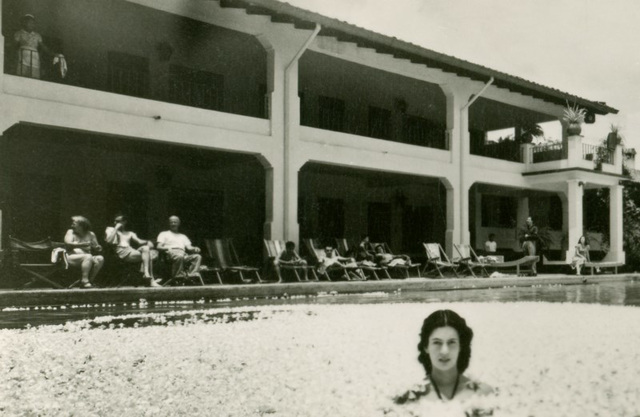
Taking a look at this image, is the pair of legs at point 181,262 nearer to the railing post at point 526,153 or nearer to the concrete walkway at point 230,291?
the concrete walkway at point 230,291

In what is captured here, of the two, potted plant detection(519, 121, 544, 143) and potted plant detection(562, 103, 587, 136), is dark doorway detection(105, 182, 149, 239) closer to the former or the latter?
potted plant detection(519, 121, 544, 143)

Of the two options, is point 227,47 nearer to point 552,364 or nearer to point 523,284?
point 523,284

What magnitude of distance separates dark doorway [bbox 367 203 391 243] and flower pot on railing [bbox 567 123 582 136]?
5.02m

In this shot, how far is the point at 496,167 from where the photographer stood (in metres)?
17.3

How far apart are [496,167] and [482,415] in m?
16.2

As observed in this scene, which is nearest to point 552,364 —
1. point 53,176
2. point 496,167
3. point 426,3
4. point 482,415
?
point 482,415

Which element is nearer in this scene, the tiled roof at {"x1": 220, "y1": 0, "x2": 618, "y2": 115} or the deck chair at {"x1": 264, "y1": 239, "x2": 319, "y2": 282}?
the tiled roof at {"x1": 220, "y1": 0, "x2": 618, "y2": 115}

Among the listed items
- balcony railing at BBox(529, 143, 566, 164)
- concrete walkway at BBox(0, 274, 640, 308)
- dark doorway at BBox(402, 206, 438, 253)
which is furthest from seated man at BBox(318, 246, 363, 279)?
balcony railing at BBox(529, 143, 566, 164)

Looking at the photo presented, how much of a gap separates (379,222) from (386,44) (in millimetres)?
6082

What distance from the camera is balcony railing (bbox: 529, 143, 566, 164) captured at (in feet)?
60.3

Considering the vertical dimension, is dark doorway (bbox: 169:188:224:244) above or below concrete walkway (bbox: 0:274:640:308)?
above

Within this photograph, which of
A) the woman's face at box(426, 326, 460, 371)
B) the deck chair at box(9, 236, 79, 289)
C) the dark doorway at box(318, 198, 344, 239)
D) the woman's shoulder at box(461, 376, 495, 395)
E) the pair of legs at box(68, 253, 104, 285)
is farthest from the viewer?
the dark doorway at box(318, 198, 344, 239)

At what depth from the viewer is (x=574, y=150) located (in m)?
18.0

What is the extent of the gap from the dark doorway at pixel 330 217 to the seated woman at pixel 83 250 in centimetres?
785
